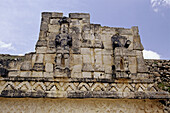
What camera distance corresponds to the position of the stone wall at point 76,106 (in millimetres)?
4465

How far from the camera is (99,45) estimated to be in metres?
5.25

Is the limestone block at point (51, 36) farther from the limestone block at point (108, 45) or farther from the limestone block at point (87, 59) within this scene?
the limestone block at point (108, 45)

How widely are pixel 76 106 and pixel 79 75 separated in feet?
2.90

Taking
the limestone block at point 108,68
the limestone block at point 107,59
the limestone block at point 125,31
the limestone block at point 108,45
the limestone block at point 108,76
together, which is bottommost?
the limestone block at point 108,76

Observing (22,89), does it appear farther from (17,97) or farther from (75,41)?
(75,41)

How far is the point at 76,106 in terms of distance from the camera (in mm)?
4539

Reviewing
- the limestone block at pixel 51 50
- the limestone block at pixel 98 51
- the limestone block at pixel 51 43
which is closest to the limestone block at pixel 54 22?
the limestone block at pixel 51 43

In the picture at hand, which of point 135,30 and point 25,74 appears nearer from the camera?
point 25,74

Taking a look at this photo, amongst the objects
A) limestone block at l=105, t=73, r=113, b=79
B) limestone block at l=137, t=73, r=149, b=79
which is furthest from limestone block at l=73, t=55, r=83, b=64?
limestone block at l=137, t=73, r=149, b=79

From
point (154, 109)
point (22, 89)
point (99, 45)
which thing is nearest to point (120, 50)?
point (99, 45)

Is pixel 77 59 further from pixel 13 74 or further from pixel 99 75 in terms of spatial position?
pixel 13 74

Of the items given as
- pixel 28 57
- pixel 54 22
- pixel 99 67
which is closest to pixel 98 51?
pixel 99 67

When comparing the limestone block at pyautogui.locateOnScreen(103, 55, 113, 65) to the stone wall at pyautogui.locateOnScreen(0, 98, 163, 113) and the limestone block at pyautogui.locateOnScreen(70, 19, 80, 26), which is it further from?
the limestone block at pyautogui.locateOnScreen(70, 19, 80, 26)

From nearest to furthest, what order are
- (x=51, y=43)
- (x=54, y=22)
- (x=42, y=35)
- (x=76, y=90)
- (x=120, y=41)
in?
(x=76, y=90) → (x=51, y=43) → (x=42, y=35) → (x=120, y=41) → (x=54, y=22)
